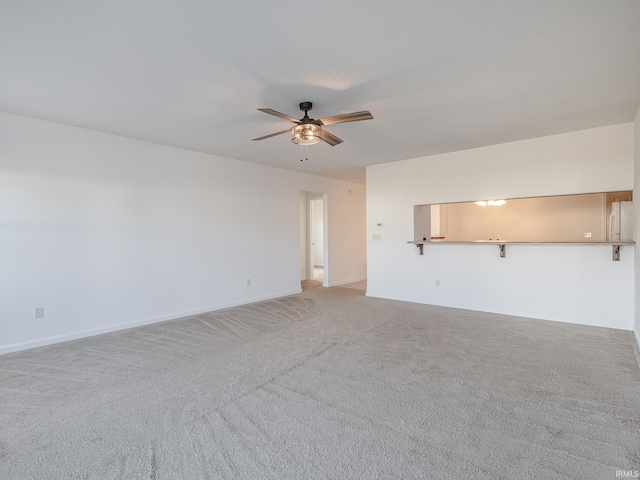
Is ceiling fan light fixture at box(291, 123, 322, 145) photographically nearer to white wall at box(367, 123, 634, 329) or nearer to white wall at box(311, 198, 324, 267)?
white wall at box(367, 123, 634, 329)

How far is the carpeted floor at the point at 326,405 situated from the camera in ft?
5.39

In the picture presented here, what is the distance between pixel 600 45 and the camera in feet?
7.02

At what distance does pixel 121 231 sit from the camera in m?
4.08

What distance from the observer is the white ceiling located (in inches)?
71.4

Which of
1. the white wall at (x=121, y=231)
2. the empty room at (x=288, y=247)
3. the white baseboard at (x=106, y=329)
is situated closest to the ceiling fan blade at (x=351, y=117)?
the empty room at (x=288, y=247)

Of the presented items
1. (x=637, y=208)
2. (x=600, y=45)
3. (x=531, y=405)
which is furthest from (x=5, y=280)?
(x=637, y=208)

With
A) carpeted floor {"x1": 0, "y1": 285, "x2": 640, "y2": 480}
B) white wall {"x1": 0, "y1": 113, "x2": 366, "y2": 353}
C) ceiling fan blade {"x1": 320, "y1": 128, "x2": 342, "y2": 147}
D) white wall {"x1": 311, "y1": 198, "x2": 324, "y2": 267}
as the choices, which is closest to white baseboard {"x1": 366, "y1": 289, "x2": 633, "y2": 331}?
carpeted floor {"x1": 0, "y1": 285, "x2": 640, "y2": 480}

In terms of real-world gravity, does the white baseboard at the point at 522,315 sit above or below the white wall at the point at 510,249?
below

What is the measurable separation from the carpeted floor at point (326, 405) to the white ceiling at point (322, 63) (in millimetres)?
2465

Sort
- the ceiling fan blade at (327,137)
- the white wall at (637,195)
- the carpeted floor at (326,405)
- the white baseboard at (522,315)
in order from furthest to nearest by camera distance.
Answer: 1. the white baseboard at (522,315)
2. the white wall at (637,195)
3. the ceiling fan blade at (327,137)
4. the carpeted floor at (326,405)

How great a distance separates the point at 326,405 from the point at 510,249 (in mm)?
3753

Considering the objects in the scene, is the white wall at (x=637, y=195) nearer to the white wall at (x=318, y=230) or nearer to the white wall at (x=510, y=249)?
the white wall at (x=510, y=249)

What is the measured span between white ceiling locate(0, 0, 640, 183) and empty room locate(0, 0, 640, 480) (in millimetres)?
22

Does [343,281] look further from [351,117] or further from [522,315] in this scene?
[351,117]
